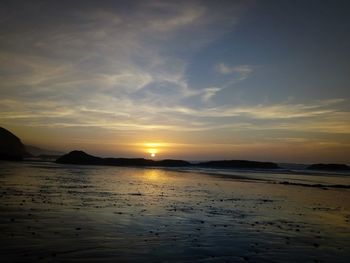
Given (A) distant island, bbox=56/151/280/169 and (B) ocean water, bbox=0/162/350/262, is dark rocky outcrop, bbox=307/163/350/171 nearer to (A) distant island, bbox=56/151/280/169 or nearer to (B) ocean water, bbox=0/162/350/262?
(A) distant island, bbox=56/151/280/169

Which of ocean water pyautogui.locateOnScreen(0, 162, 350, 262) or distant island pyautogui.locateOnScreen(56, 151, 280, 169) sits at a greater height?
distant island pyautogui.locateOnScreen(56, 151, 280, 169)

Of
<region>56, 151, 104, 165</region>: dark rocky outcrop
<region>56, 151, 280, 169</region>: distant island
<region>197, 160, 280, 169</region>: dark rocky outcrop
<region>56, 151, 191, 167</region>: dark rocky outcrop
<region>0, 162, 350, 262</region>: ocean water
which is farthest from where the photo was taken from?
<region>197, 160, 280, 169</region>: dark rocky outcrop

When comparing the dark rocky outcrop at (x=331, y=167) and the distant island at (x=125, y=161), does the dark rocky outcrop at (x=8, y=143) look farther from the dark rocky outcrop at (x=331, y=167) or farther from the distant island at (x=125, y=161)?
the dark rocky outcrop at (x=331, y=167)

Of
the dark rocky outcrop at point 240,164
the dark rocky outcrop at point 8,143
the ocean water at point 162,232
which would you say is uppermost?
the dark rocky outcrop at point 8,143

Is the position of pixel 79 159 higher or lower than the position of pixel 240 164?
higher

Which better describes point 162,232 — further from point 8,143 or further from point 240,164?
point 8,143

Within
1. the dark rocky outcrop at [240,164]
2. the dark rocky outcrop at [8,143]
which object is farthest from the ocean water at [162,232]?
the dark rocky outcrop at [8,143]

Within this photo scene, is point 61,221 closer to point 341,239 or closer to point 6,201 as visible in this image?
point 6,201

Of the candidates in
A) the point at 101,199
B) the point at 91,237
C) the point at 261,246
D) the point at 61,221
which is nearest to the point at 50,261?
the point at 91,237

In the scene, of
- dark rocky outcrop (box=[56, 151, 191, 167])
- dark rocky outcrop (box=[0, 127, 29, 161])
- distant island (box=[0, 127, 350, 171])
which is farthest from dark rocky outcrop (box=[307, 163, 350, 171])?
dark rocky outcrop (box=[0, 127, 29, 161])

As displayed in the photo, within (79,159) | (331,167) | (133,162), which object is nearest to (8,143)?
(79,159)

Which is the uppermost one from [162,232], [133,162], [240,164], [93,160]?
[240,164]

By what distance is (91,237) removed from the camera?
15094 millimetres

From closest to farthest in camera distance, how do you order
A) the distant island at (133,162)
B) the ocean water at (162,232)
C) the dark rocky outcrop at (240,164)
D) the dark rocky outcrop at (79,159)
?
the ocean water at (162,232) → the dark rocky outcrop at (79,159) → the distant island at (133,162) → the dark rocky outcrop at (240,164)
